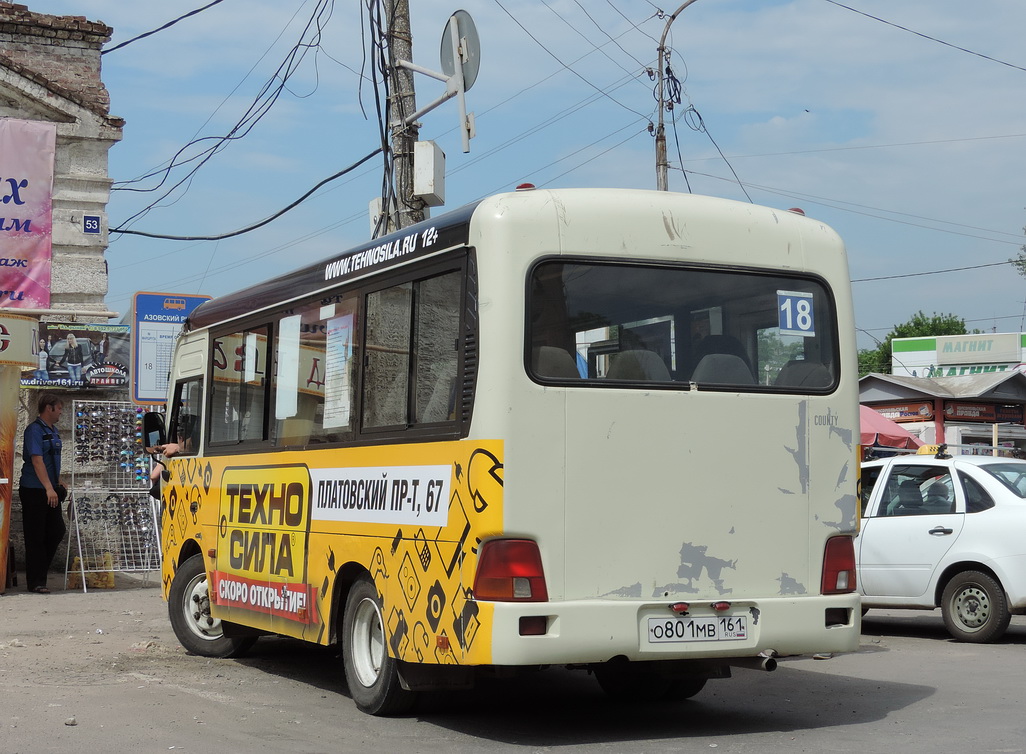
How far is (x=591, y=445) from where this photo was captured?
265 inches

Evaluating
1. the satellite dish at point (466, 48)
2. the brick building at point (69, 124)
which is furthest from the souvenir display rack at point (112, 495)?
the satellite dish at point (466, 48)

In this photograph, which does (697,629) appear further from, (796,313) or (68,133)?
(68,133)

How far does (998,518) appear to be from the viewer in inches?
452

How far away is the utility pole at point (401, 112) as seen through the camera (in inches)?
535

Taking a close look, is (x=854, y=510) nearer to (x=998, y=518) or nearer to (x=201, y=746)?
(x=201, y=746)

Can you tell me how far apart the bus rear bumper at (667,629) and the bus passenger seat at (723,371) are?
47.5 inches

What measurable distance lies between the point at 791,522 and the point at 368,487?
2.46 metres

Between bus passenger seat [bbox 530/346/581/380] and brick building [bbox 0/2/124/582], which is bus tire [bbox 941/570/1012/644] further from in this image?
brick building [bbox 0/2/124/582]

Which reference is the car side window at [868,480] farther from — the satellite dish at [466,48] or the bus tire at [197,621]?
the bus tire at [197,621]

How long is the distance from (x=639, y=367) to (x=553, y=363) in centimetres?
53

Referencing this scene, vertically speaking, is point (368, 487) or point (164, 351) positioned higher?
point (164, 351)

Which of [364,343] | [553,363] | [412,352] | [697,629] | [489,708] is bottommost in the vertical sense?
[489,708]

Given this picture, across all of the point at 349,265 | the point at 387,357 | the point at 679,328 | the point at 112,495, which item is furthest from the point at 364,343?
the point at 112,495

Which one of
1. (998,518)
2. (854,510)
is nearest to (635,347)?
(854,510)
